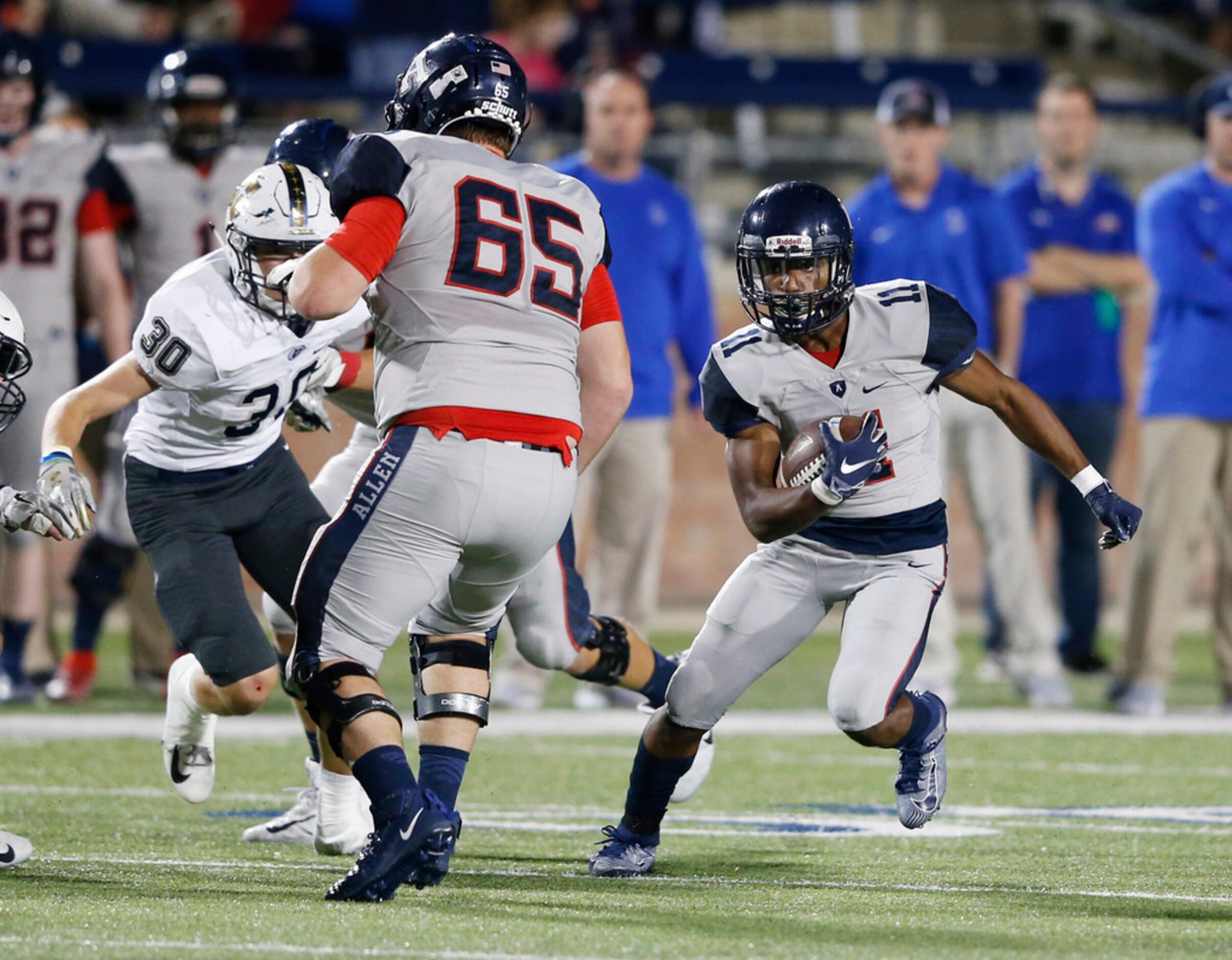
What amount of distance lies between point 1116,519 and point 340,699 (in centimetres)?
171

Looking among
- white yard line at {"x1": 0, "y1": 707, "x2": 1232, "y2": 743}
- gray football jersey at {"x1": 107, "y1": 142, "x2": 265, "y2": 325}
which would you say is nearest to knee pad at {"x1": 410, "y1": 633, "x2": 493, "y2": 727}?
white yard line at {"x1": 0, "y1": 707, "x2": 1232, "y2": 743}

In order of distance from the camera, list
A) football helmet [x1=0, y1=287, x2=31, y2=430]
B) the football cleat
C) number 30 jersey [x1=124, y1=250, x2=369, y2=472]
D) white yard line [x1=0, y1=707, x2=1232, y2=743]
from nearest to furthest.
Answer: football helmet [x1=0, y1=287, x2=31, y2=430]
number 30 jersey [x1=124, y1=250, x2=369, y2=472]
the football cleat
white yard line [x1=0, y1=707, x2=1232, y2=743]

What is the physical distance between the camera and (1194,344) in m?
7.67

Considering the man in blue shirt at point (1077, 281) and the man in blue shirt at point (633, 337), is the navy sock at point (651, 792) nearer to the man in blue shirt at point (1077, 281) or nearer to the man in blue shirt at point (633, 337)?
the man in blue shirt at point (633, 337)

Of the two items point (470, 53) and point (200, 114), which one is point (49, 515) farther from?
point (200, 114)

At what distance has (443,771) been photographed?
4.23 m

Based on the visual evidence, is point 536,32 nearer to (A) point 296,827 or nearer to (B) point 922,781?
(A) point 296,827

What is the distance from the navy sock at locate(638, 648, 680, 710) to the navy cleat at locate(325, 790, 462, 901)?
4.66 feet

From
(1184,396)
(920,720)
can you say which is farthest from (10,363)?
(1184,396)

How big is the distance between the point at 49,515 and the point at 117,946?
1.05 metres

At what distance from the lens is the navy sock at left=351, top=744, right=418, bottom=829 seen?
3895mm

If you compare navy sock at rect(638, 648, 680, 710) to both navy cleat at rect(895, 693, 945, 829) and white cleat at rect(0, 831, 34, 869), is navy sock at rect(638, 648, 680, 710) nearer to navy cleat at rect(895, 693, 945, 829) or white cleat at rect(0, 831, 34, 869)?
navy cleat at rect(895, 693, 945, 829)

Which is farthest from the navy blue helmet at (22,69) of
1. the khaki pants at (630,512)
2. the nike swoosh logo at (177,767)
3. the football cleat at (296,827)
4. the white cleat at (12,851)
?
A: the white cleat at (12,851)

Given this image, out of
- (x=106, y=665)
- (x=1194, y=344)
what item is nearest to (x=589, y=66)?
(x=1194, y=344)
